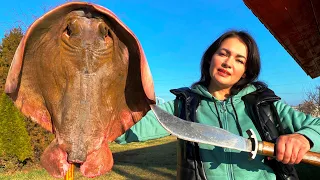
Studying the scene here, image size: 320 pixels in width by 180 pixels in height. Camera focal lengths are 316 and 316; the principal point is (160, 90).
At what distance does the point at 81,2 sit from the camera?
1.08m

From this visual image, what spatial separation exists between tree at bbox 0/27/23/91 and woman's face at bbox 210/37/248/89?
7.86 m

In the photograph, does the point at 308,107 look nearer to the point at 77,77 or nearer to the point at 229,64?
the point at 229,64

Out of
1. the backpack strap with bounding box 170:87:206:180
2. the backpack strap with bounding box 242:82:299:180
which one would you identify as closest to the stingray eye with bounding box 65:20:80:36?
the backpack strap with bounding box 170:87:206:180

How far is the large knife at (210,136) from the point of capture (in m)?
1.32

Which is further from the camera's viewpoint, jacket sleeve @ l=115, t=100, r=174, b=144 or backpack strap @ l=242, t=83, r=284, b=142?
backpack strap @ l=242, t=83, r=284, b=142

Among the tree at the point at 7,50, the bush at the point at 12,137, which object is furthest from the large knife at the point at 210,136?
the tree at the point at 7,50

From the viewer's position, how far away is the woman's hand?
1516 mm

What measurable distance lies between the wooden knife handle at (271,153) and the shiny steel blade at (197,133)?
0.06 m

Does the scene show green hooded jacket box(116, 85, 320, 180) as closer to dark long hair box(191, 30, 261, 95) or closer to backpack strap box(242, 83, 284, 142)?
backpack strap box(242, 83, 284, 142)

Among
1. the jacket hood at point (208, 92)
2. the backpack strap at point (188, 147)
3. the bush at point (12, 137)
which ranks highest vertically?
the jacket hood at point (208, 92)

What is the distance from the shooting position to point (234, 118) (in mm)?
1948

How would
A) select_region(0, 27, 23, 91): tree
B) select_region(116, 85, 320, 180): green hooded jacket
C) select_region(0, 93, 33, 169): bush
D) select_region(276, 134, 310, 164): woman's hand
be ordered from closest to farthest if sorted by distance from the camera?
select_region(276, 134, 310, 164): woman's hand < select_region(116, 85, 320, 180): green hooded jacket < select_region(0, 93, 33, 169): bush < select_region(0, 27, 23, 91): tree

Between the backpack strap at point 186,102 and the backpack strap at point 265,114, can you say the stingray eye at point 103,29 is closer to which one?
the backpack strap at point 186,102

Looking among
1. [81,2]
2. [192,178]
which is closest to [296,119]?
[192,178]
